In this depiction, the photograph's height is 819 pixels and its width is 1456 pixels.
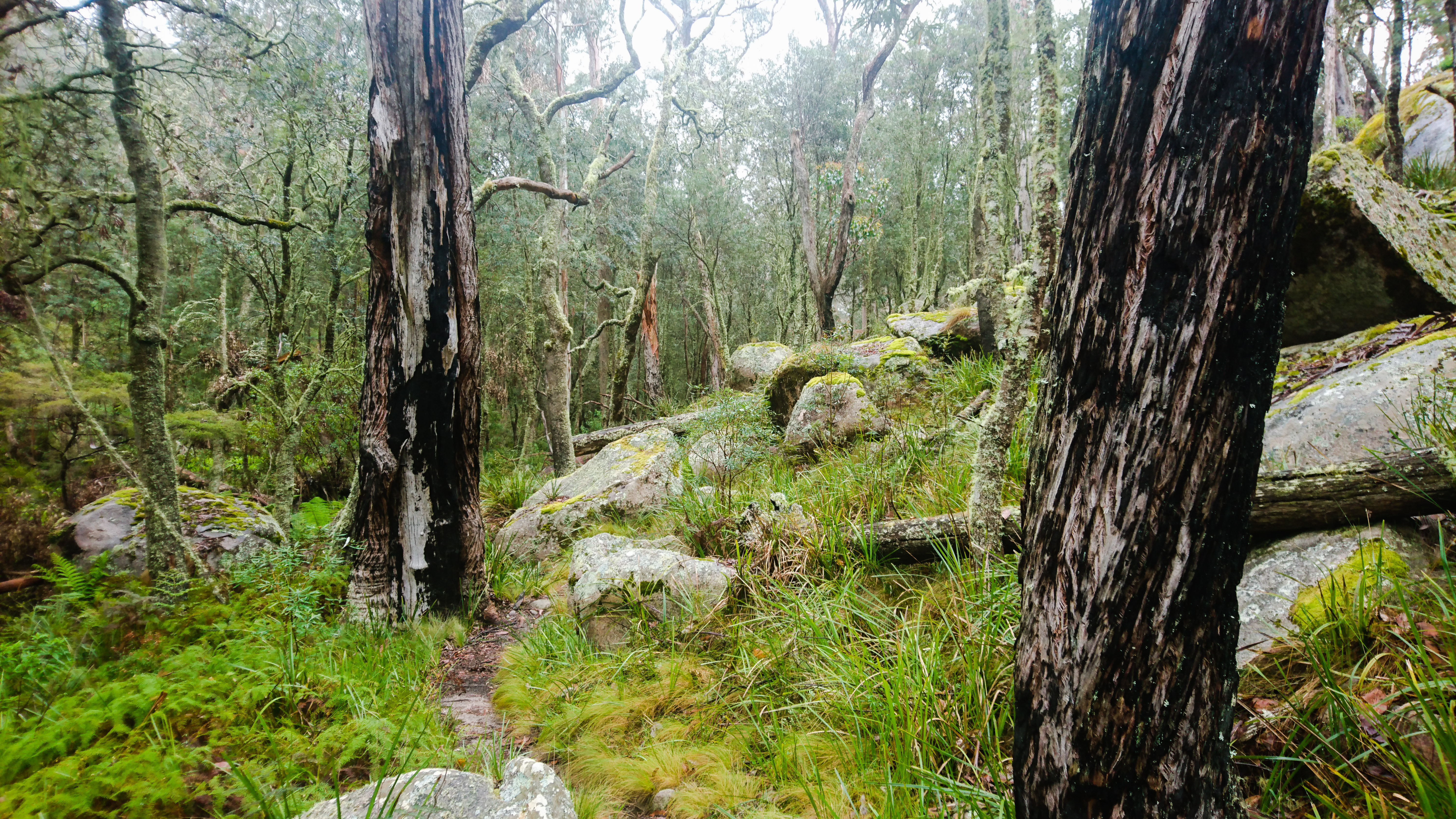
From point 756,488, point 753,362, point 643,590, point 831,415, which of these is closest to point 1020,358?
point 643,590

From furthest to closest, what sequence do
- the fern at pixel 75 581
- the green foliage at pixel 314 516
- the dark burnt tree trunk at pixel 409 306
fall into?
the green foliage at pixel 314 516, the dark burnt tree trunk at pixel 409 306, the fern at pixel 75 581

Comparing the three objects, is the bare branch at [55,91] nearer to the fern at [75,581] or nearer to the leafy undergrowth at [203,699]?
the fern at [75,581]

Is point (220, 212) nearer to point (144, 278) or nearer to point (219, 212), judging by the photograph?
point (219, 212)

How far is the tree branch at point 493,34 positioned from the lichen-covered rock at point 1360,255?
767cm

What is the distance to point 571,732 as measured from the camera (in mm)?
2867

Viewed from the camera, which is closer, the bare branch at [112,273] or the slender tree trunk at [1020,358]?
the slender tree trunk at [1020,358]

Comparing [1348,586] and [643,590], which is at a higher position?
[1348,586]

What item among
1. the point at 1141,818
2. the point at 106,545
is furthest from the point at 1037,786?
the point at 106,545

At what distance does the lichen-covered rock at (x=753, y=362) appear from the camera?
456 inches

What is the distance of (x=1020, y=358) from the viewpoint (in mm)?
2865

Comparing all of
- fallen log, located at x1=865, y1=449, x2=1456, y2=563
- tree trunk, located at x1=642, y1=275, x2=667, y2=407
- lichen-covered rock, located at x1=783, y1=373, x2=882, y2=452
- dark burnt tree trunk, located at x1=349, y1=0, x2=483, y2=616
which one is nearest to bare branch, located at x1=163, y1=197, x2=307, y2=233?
dark burnt tree trunk, located at x1=349, y1=0, x2=483, y2=616

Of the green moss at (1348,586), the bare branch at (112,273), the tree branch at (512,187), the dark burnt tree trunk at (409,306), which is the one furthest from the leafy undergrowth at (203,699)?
the green moss at (1348,586)

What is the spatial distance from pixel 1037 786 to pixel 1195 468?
89 cm

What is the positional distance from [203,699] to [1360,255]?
708cm
